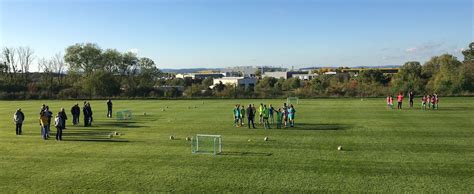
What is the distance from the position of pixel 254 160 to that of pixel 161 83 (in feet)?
297

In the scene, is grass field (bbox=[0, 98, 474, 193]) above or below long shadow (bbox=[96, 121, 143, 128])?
below

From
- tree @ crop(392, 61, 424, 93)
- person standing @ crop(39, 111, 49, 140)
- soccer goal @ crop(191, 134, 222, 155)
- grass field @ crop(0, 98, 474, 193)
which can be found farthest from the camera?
tree @ crop(392, 61, 424, 93)

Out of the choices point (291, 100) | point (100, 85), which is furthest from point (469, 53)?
point (100, 85)

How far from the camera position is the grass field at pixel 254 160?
43.2 ft

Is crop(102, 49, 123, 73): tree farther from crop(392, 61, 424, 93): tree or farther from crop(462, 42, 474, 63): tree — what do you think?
crop(462, 42, 474, 63): tree

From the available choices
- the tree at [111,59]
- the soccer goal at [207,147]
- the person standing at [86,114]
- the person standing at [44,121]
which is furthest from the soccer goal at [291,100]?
the tree at [111,59]

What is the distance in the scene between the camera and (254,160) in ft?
53.7

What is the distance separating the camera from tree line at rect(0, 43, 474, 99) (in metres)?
61.2

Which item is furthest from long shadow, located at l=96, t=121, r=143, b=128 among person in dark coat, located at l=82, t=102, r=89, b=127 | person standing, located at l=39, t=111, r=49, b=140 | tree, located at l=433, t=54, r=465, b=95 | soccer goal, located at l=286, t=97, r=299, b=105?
tree, located at l=433, t=54, r=465, b=95

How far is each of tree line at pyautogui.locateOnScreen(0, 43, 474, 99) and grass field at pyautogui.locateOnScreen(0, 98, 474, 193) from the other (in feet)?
118

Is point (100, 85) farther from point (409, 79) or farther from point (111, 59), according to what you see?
point (409, 79)

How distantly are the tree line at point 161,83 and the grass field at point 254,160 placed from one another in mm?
35849

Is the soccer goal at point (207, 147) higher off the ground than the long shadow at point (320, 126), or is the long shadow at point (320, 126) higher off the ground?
the long shadow at point (320, 126)

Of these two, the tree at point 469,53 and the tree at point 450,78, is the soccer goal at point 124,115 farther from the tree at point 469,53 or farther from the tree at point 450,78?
the tree at point 469,53
